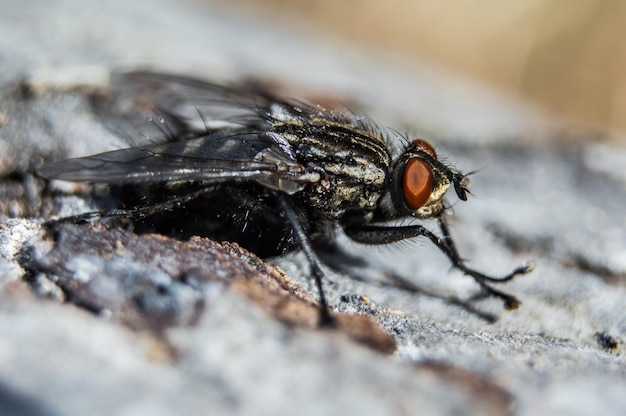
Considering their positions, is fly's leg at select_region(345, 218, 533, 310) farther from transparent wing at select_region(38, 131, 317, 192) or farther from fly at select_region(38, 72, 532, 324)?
transparent wing at select_region(38, 131, 317, 192)

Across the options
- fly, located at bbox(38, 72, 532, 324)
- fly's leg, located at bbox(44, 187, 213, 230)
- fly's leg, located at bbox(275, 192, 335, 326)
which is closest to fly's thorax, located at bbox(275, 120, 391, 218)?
fly, located at bbox(38, 72, 532, 324)

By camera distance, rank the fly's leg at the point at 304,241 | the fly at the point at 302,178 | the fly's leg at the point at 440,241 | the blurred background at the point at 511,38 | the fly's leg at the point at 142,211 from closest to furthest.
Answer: the fly's leg at the point at 304,241 < the fly at the point at 302,178 < the fly's leg at the point at 142,211 < the fly's leg at the point at 440,241 < the blurred background at the point at 511,38

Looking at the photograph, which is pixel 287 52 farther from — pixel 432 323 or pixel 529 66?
pixel 432 323

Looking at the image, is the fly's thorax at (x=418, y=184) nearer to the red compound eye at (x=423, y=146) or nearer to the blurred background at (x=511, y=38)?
the red compound eye at (x=423, y=146)

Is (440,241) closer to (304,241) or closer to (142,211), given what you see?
(304,241)

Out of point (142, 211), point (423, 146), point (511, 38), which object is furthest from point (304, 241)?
point (511, 38)

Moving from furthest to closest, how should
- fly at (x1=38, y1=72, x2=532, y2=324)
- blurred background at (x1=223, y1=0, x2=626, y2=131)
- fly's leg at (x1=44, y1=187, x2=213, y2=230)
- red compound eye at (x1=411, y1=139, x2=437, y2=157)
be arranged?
1. blurred background at (x1=223, y1=0, x2=626, y2=131)
2. red compound eye at (x1=411, y1=139, x2=437, y2=157)
3. fly's leg at (x1=44, y1=187, x2=213, y2=230)
4. fly at (x1=38, y1=72, x2=532, y2=324)

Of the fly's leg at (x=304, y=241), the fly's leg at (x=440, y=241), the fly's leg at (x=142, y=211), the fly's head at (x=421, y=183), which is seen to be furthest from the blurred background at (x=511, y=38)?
the fly's leg at (x=142, y=211)

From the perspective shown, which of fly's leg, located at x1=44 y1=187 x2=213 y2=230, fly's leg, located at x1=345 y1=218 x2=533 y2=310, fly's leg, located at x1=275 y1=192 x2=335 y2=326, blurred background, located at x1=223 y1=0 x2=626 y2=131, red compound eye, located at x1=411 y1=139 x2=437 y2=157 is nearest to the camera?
fly's leg, located at x1=275 y1=192 x2=335 y2=326

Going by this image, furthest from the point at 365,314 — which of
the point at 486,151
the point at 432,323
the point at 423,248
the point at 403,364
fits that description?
the point at 486,151
